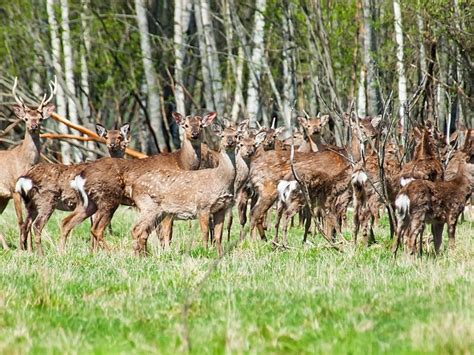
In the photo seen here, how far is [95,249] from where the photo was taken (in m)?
10.7

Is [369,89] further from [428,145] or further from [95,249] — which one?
[95,249]

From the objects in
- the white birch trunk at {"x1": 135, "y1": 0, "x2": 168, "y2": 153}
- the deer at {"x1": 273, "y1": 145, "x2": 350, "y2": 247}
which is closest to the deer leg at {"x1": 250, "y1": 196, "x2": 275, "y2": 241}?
the deer at {"x1": 273, "y1": 145, "x2": 350, "y2": 247}

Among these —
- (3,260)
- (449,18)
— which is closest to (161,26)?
(449,18)

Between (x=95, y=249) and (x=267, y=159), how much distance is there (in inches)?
115

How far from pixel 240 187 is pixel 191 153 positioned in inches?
67.2

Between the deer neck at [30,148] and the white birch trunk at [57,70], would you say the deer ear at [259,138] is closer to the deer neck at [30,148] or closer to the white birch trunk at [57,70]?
the deer neck at [30,148]

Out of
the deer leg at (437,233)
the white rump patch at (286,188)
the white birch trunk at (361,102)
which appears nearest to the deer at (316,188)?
the white rump patch at (286,188)

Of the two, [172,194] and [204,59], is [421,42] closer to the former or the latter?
[172,194]

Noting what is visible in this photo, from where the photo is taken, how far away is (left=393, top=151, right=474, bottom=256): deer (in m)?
9.43

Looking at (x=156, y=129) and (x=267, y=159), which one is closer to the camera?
(x=267, y=159)

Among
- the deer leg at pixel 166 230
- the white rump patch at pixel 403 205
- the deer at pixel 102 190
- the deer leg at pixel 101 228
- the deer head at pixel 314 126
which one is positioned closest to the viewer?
the white rump patch at pixel 403 205

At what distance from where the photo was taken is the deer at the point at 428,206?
943cm

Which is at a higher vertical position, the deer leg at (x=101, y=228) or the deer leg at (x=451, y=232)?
the deer leg at (x=451, y=232)

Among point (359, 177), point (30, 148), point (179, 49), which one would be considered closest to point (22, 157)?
point (30, 148)
